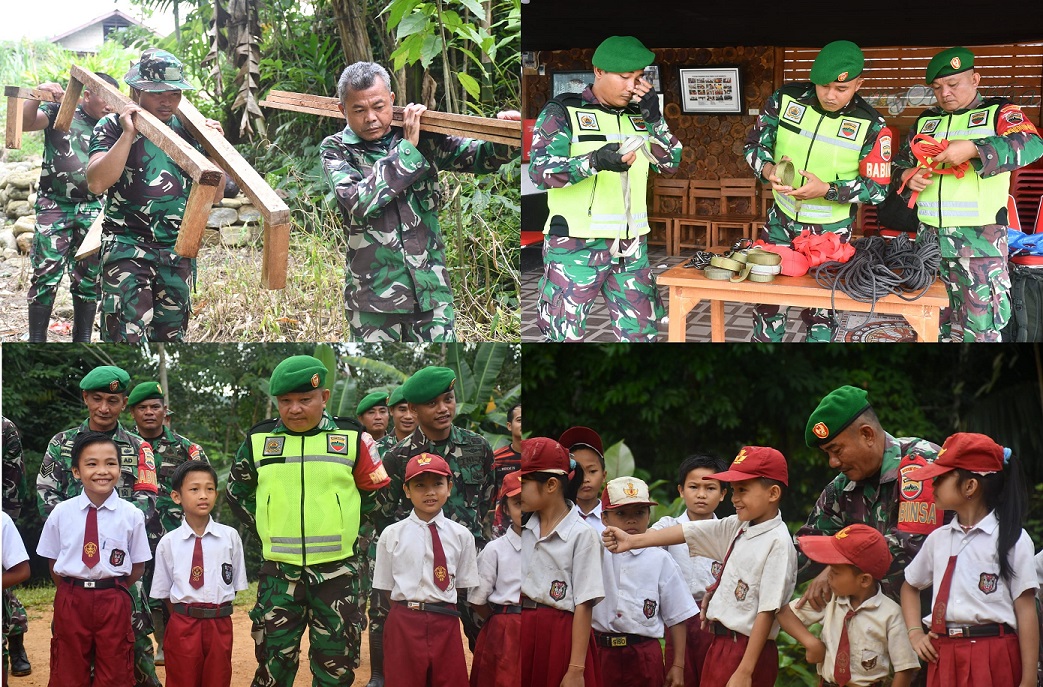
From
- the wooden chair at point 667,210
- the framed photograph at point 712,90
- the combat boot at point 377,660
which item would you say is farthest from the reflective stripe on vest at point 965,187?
the combat boot at point 377,660

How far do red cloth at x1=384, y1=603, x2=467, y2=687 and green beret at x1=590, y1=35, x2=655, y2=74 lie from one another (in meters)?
2.40

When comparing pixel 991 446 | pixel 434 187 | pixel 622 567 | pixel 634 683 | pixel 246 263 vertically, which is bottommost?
pixel 634 683

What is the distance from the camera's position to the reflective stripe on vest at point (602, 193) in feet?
14.3

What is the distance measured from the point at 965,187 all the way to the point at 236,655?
361 centimetres

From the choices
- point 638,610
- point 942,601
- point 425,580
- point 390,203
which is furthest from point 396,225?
point 942,601

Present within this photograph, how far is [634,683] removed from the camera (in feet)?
14.5

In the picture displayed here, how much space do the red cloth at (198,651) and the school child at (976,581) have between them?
2.82 metres

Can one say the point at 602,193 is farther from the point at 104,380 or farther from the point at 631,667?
the point at 104,380

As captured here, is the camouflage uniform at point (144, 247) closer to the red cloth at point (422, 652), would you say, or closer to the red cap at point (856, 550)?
the red cloth at point (422, 652)

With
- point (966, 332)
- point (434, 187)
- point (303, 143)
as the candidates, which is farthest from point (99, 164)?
point (966, 332)

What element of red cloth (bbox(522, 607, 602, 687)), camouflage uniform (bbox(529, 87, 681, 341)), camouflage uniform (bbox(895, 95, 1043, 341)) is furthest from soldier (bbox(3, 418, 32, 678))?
camouflage uniform (bbox(895, 95, 1043, 341))

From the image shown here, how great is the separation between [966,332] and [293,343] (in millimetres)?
2866

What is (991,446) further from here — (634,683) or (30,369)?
(30,369)

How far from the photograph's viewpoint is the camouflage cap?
4207 millimetres
